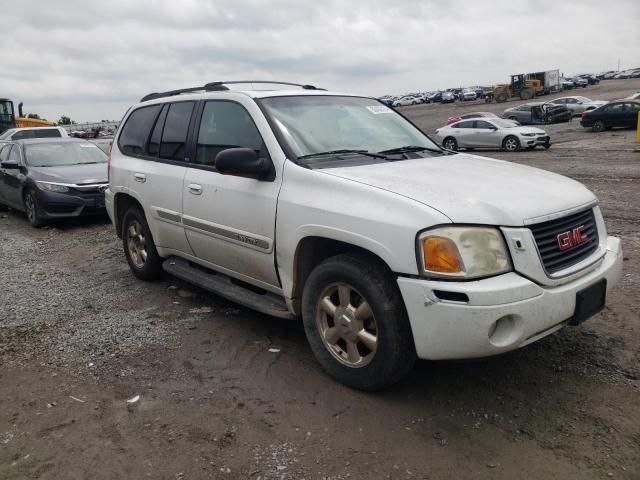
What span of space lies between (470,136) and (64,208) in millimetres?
17913

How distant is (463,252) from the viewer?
292cm

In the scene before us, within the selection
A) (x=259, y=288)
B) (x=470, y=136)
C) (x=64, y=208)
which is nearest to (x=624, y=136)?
(x=470, y=136)

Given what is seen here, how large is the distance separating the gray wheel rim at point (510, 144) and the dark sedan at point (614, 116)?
25.6 feet

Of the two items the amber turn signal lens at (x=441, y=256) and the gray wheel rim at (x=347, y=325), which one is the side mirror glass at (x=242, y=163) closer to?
the gray wheel rim at (x=347, y=325)

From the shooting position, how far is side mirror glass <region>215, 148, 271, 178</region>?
3752mm

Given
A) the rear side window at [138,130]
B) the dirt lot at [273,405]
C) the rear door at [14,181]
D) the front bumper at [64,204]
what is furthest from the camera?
the rear door at [14,181]

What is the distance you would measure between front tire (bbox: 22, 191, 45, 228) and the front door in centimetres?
629

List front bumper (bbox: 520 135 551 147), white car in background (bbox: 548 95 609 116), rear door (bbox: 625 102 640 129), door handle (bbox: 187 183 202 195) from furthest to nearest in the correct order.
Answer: white car in background (bbox: 548 95 609 116) → rear door (bbox: 625 102 640 129) → front bumper (bbox: 520 135 551 147) → door handle (bbox: 187 183 202 195)

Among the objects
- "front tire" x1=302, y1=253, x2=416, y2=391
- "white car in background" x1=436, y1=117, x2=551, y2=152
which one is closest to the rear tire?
"white car in background" x1=436, y1=117, x2=551, y2=152

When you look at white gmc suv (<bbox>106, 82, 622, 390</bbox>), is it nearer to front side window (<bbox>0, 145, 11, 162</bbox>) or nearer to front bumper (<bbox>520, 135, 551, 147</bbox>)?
front side window (<bbox>0, 145, 11, 162</bbox>)

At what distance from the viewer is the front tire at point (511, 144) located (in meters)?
22.1

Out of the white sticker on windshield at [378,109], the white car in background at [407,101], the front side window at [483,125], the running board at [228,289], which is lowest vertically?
the running board at [228,289]

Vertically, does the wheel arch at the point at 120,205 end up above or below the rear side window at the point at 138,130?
below

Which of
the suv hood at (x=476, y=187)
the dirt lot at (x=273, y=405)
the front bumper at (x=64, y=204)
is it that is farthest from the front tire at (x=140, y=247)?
the front bumper at (x=64, y=204)
